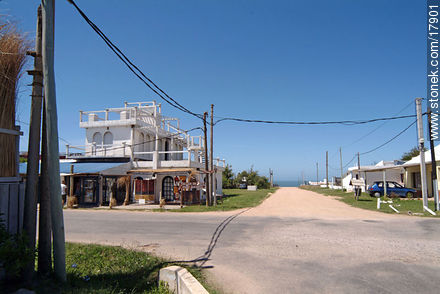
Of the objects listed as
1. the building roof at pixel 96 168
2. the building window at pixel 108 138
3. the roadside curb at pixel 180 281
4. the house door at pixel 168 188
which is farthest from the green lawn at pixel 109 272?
the building window at pixel 108 138

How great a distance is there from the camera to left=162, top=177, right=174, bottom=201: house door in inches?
889

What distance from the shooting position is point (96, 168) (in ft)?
70.4

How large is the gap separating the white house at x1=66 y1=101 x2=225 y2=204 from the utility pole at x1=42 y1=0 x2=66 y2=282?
1517 centimetres

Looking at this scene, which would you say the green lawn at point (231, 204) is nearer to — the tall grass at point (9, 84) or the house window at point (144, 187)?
the house window at point (144, 187)

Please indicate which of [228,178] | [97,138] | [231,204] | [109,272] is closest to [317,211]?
[231,204]

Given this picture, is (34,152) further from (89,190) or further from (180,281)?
(89,190)

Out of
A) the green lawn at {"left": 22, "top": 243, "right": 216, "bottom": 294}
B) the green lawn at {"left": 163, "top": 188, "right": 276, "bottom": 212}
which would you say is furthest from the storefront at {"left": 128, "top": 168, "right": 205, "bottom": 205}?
the green lawn at {"left": 22, "top": 243, "right": 216, "bottom": 294}

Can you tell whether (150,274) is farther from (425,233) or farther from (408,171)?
(408,171)

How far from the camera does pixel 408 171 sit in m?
30.5

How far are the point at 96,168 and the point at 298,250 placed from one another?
17755 millimetres

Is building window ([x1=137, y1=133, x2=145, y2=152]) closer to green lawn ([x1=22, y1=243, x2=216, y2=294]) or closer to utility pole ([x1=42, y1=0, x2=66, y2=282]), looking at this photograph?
green lawn ([x1=22, y1=243, x2=216, y2=294])

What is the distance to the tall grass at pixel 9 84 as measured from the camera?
4.62 m

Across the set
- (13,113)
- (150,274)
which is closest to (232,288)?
(150,274)

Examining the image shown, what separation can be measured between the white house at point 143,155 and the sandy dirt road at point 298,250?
8.88 m
